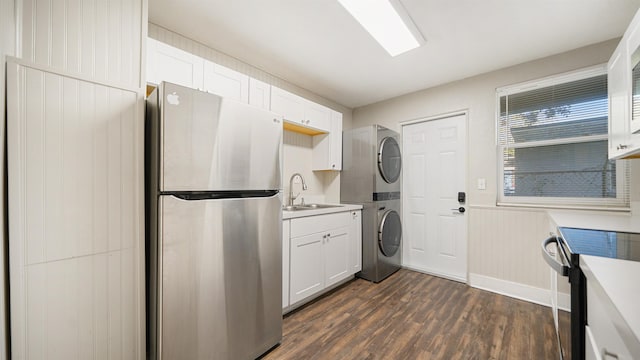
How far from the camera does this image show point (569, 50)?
2289 millimetres

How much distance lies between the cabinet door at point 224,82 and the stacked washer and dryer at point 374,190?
1.53m

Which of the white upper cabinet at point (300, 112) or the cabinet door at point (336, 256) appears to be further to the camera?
the cabinet door at point (336, 256)

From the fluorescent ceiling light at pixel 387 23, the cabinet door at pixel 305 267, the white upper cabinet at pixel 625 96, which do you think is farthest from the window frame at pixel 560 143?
the cabinet door at pixel 305 267

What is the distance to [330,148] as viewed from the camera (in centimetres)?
307

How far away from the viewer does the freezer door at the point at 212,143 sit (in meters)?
1.24

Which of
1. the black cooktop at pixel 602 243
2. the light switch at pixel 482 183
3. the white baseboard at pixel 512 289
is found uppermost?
the light switch at pixel 482 183

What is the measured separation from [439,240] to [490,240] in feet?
1.86

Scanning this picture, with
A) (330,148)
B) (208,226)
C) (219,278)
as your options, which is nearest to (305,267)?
(219,278)

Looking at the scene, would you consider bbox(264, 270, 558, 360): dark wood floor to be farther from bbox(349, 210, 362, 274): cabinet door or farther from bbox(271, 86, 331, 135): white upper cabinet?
bbox(271, 86, 331, 135): white upper cabinet

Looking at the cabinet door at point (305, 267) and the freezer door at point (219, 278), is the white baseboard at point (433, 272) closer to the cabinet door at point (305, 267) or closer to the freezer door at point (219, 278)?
the cabinet door at point (305, 267)

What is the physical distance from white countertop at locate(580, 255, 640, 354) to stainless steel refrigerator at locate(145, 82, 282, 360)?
4.94 ft

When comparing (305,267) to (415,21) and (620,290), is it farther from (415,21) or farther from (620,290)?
(415,21)

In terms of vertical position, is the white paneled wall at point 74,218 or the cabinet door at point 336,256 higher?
the white paneled wall at point 74,218

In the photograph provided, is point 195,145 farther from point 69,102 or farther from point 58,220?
point 58,220
